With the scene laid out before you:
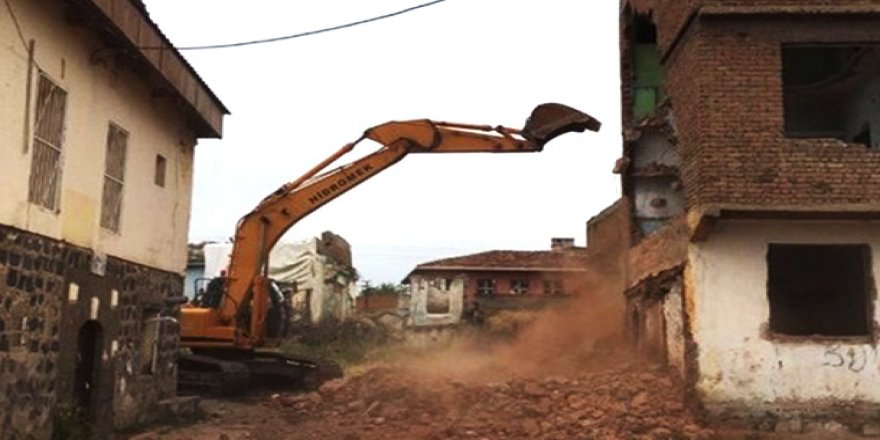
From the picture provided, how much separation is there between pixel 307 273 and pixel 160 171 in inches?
859

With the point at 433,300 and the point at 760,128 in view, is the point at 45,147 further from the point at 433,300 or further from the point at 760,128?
the point at 433,300

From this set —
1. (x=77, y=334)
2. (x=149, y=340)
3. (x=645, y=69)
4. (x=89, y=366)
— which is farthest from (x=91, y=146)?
(x=645, y=69)

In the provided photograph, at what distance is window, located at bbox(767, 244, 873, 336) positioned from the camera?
16.6 m

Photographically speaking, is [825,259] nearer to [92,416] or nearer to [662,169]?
[662,169]

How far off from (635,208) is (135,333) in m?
9.87

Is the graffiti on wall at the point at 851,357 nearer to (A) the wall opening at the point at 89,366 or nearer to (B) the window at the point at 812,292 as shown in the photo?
(B) the window at the point at 812,292

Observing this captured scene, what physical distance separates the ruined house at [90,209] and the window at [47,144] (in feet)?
0.07

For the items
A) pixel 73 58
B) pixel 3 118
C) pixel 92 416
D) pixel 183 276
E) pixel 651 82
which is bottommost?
pixel 92 416

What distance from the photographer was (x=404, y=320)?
1441 inches

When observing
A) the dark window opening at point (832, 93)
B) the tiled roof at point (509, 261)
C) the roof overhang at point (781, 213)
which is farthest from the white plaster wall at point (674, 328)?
the tiled roof at point (509, 261)

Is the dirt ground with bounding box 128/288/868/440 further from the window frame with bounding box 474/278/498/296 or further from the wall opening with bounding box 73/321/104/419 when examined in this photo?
the window frame with bounding box 474/278/498/296

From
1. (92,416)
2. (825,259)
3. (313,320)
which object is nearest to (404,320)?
(313,320)

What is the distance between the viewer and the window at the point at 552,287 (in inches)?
1571

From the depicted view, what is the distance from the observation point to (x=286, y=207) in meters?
18.8
